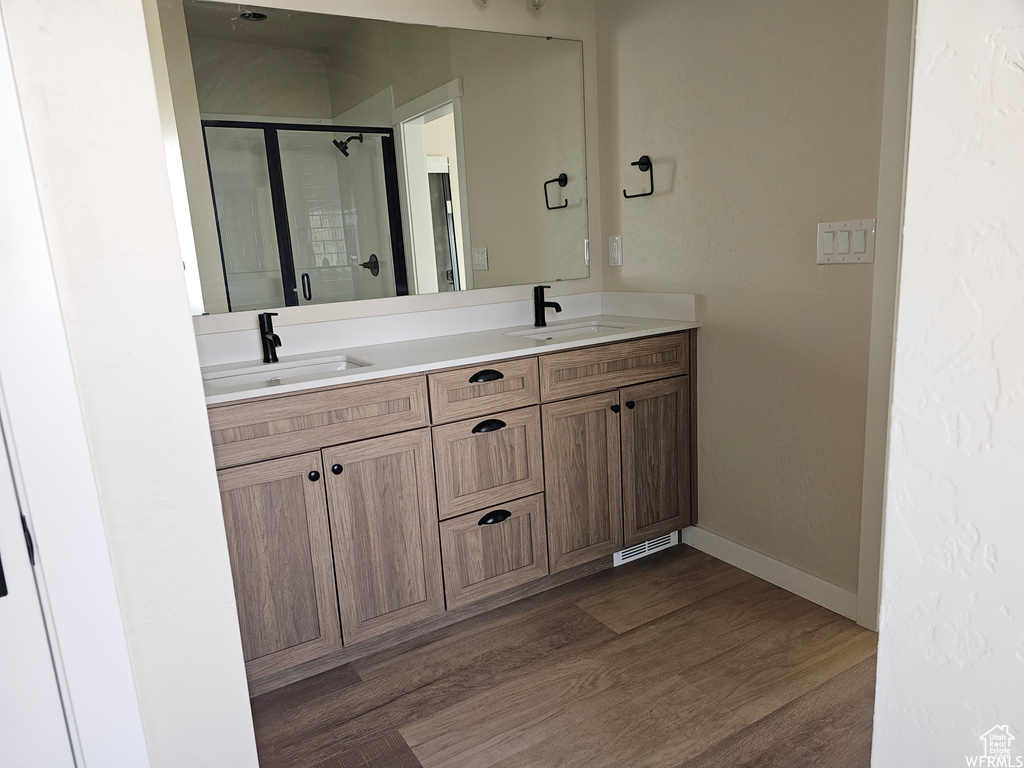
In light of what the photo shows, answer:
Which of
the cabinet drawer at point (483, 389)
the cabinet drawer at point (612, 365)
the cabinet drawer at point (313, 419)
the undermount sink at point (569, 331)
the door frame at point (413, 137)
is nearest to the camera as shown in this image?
the cabinet drawer at point (313, 419)

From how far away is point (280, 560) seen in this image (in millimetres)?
1930

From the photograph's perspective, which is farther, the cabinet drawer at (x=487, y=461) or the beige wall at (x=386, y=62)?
the beige wall at (x=386, y=62)

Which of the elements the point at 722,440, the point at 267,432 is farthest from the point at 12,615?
the point at 722,440

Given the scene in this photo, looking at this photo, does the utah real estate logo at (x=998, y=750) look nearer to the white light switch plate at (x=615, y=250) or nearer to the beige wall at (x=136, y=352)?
the beige wall at (x=136, y=352)

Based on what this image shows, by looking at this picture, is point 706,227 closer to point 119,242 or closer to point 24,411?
point 119,242

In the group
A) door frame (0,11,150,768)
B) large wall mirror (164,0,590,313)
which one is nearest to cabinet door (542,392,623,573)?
large wall mirror (164,0,590,313)

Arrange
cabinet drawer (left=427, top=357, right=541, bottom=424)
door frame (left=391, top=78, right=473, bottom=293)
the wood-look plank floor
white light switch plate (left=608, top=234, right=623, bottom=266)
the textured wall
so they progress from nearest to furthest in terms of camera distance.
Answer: the textured wall → the wood-look plank floor → cabinet drawer (left=427, top=357, right=541, bottom=424) → door frame (left=391, top=78, right=473, bottom=293) → white light switch plate (left=608, top=234, right=623, bottom=266)

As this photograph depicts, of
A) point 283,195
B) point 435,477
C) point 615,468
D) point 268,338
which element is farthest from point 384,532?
point 283,195

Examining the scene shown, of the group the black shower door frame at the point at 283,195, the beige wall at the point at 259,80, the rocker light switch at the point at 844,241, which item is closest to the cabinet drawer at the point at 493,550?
the black shower door frame at the point at 283,195

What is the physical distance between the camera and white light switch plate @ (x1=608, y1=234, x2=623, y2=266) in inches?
116

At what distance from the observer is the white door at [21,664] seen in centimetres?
106

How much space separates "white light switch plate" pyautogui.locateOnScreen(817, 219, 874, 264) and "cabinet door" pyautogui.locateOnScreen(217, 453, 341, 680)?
5.36 feet

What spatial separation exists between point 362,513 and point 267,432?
374 mm

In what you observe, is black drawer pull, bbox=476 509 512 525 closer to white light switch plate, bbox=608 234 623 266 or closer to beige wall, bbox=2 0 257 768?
beige wall, bbox=2 0 257 768
